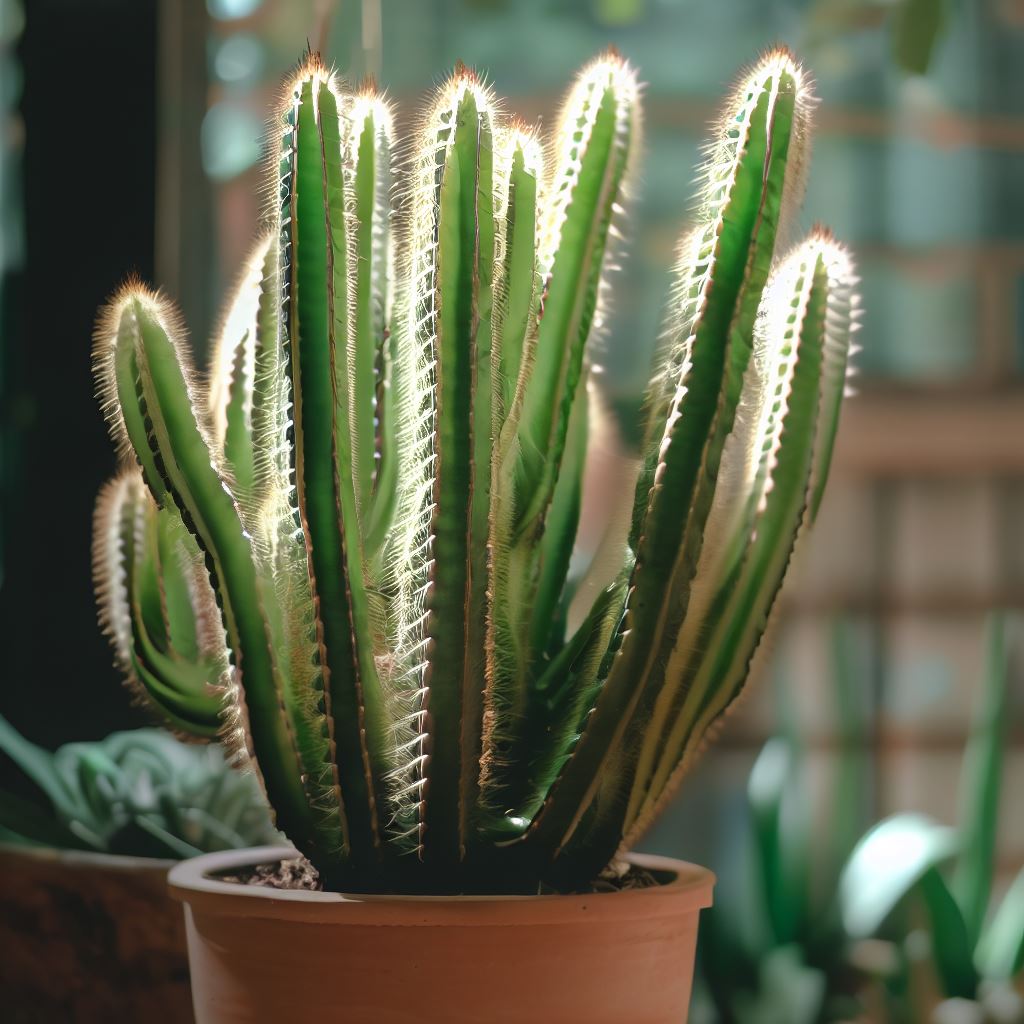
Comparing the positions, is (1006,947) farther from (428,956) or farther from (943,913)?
(428,956)

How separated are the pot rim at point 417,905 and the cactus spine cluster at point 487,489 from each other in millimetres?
43

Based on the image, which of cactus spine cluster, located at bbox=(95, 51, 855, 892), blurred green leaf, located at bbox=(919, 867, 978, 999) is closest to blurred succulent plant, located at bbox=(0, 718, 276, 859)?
cactus spine cluster, located at bbox=(95, 51, 855, 892)

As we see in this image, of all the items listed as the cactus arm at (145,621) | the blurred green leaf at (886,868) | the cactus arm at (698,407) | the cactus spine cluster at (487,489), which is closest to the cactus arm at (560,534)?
the cactus spine cluster at (487,489)

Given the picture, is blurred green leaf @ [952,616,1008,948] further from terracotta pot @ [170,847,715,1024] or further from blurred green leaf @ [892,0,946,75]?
terracotta pot @ [170,847,715,1024]

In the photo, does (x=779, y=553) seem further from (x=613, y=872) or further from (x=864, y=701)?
(x=864, y=701)

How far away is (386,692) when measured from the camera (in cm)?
68

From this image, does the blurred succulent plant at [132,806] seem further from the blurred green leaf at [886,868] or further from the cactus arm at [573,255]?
the blurred green leaf at [886,868]

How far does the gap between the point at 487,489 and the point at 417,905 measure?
20cm

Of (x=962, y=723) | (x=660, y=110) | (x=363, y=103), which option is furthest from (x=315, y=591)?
(x=962, y=723)

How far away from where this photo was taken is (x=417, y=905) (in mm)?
617

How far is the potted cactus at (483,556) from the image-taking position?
0.63 m

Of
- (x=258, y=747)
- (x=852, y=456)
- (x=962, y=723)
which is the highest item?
(x=852, y=456)

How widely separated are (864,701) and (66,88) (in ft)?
4.53

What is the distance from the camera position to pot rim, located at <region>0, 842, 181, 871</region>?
2.94 feet
